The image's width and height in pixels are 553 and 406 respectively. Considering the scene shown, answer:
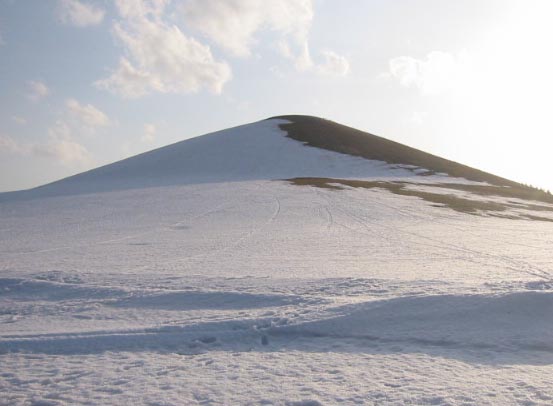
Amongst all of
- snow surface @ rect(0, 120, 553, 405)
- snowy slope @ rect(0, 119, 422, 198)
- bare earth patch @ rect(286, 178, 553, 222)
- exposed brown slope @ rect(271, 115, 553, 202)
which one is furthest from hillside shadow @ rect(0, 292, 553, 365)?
exposed brown slope @ rect(271, 115, 553, 202)

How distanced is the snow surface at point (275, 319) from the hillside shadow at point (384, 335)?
23 mm

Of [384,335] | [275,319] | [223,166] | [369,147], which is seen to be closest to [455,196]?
[223,166]

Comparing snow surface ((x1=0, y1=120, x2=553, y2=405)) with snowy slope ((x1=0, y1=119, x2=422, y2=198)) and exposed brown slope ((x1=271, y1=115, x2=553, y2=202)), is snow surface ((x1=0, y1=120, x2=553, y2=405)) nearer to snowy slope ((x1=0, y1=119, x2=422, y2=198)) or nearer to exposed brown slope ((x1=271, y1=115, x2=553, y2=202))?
snowy slope ((x1=0, y1=119, x2=422, y2=198))

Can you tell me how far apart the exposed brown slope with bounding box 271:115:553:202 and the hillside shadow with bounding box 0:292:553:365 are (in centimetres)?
4093

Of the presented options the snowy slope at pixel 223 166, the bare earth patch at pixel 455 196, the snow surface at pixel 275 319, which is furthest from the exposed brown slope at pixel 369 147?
the snow surface at pixel 275 319

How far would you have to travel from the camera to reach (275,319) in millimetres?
6410

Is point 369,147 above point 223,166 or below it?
above

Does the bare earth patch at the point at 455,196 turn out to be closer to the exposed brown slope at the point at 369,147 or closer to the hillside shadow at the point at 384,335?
the exposed brown slope at the point at 369,147

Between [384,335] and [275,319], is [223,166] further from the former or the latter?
[384,335]

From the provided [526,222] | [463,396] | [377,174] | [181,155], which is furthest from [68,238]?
[181,155]

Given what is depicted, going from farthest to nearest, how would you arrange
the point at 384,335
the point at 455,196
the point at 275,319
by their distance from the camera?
1. the point at 455,196
2. the point at 275,319
3. the point at 384,335

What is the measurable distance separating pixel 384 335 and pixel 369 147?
5546 centimetres

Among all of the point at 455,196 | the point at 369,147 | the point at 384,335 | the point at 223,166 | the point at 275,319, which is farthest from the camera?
the point at 369,147

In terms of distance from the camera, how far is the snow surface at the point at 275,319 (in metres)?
4.67
